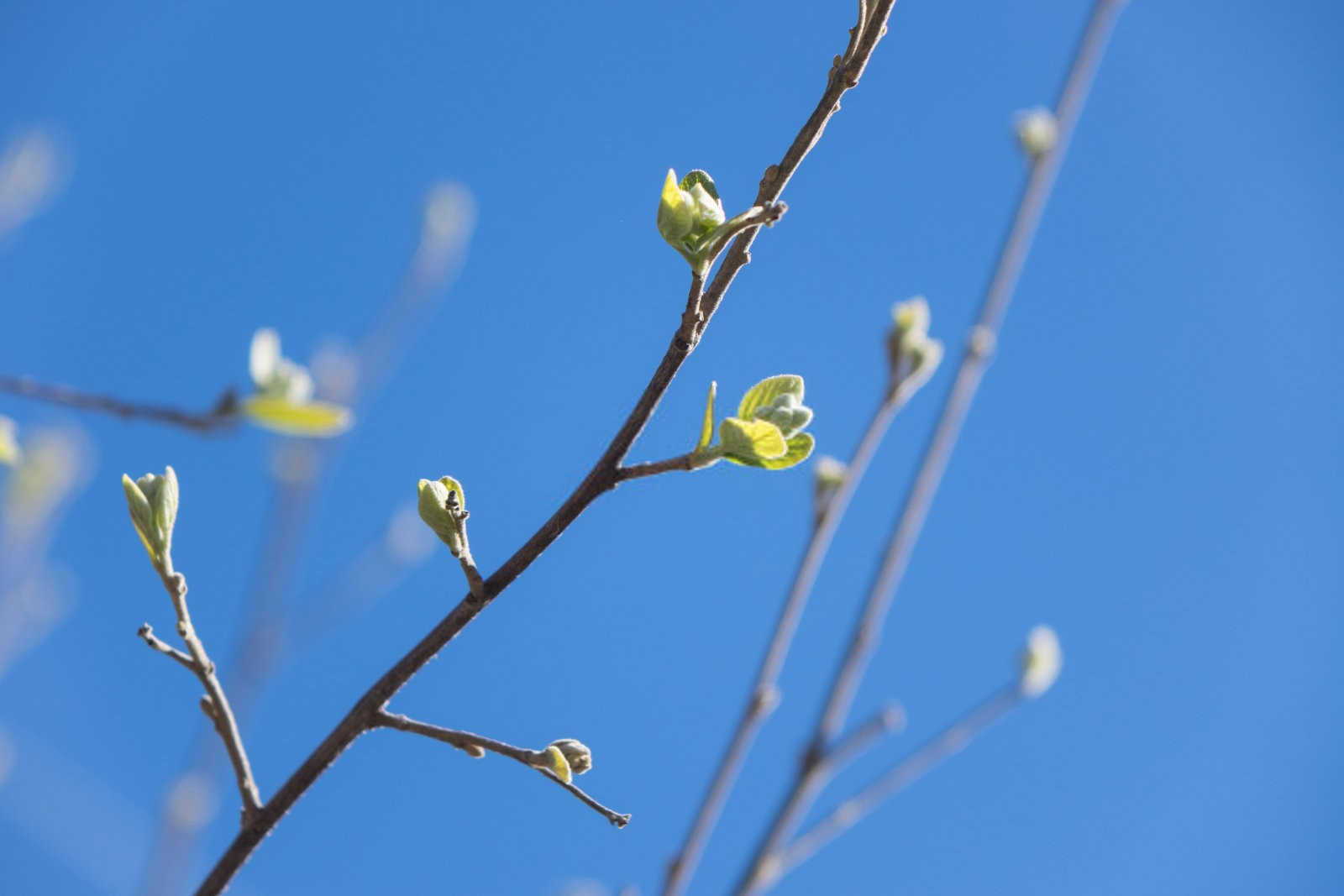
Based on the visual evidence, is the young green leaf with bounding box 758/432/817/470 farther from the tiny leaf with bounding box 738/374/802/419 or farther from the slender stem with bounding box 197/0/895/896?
the slender stem with bounding box 197/0/895/896

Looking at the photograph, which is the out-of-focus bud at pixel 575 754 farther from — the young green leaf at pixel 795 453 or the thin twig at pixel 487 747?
the young green leaf at pixel 795 453

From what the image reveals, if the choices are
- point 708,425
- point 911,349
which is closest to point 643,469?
point 708,425

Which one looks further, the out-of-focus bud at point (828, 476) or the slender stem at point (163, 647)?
the out-of-focus bud at point (828, 476)

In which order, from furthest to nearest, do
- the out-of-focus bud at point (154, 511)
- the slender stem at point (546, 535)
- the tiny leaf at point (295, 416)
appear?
the tiny leaf at point (295, 416), the out-of-focus bud at point (154, 511), the slender stem at point (546, 535)

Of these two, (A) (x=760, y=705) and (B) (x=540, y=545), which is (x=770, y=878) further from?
(B) (x=540, y=545)

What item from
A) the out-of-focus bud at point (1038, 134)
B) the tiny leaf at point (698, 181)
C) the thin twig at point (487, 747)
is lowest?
the thin twig at point (487, 747)

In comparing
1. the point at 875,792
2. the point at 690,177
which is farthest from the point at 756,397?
the point at 875,792

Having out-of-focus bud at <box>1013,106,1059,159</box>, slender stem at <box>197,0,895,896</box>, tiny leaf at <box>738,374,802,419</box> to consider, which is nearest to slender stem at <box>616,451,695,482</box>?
slender stem at <box>197,0,895,896</box>

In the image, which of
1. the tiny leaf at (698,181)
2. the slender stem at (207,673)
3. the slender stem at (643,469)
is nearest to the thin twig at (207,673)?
the slender stem at (207,673)
